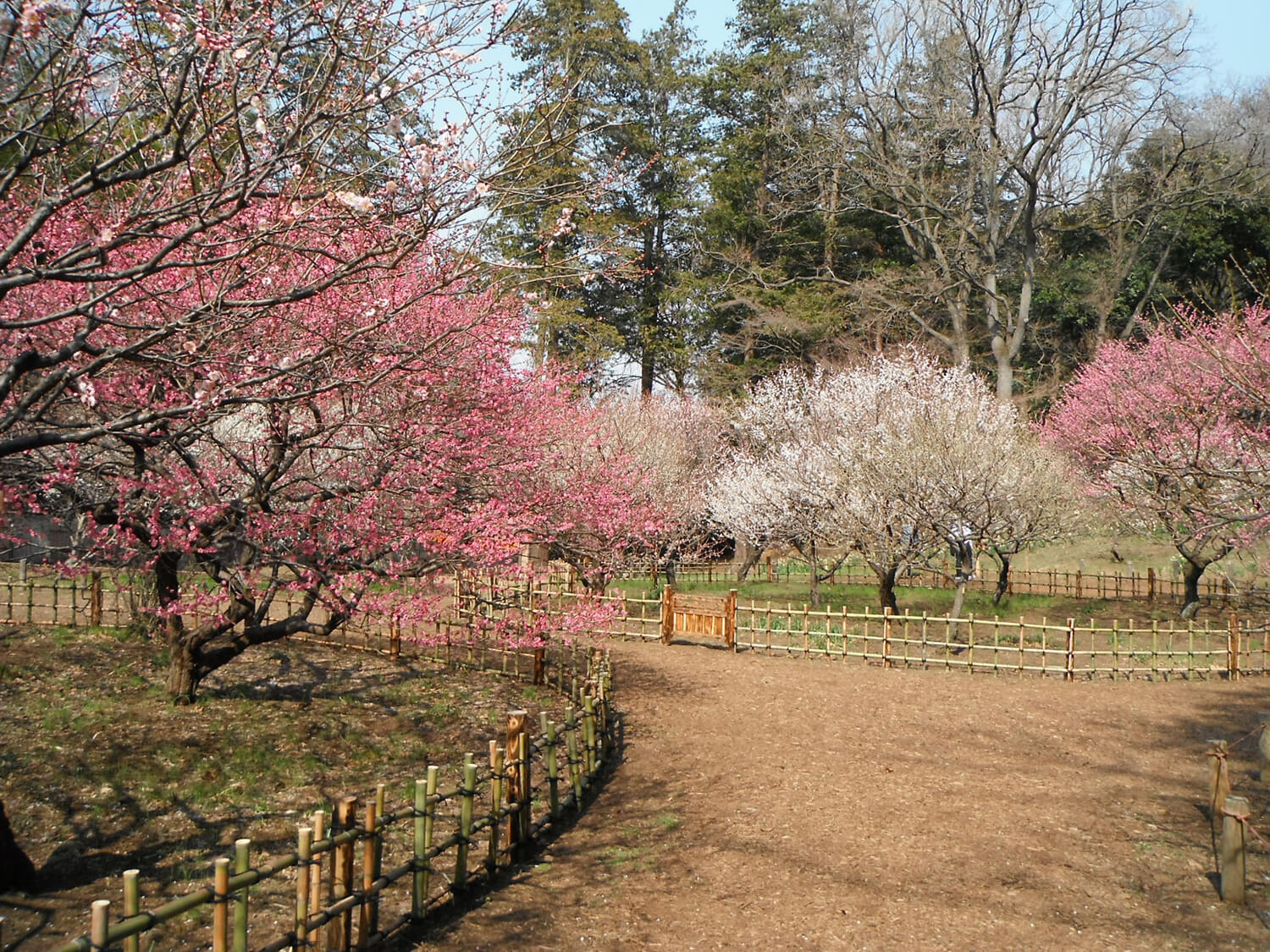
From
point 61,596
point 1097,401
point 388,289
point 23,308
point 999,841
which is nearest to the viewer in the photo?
point 999,841

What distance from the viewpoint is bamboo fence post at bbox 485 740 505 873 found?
6.42m

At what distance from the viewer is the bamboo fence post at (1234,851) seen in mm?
5996

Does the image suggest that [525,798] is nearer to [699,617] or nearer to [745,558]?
[699,617]

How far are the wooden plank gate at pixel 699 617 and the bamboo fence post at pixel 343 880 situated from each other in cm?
1101

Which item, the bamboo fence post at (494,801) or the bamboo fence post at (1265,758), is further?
the bamboo fence post at (1265,758)

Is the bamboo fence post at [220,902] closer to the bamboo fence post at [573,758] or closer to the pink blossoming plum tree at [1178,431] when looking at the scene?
the bamboo fence post at [573,758]

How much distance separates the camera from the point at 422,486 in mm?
8695

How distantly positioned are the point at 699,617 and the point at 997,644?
4851mm

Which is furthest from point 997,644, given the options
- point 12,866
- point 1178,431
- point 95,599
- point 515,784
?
point 95,599

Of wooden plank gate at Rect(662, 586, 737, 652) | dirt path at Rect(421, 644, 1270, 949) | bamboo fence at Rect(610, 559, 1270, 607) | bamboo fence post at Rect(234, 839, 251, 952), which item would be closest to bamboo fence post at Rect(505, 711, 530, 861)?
dirt path at Rect(421, 644, 1270, 949)

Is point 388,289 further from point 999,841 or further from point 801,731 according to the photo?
point 999,841

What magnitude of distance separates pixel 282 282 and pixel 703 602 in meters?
10.7

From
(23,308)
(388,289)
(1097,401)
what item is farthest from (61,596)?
(1097,401)

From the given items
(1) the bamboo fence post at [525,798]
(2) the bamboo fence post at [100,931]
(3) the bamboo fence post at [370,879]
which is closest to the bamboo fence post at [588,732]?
(1) the bamboo fence post at [525,798]
